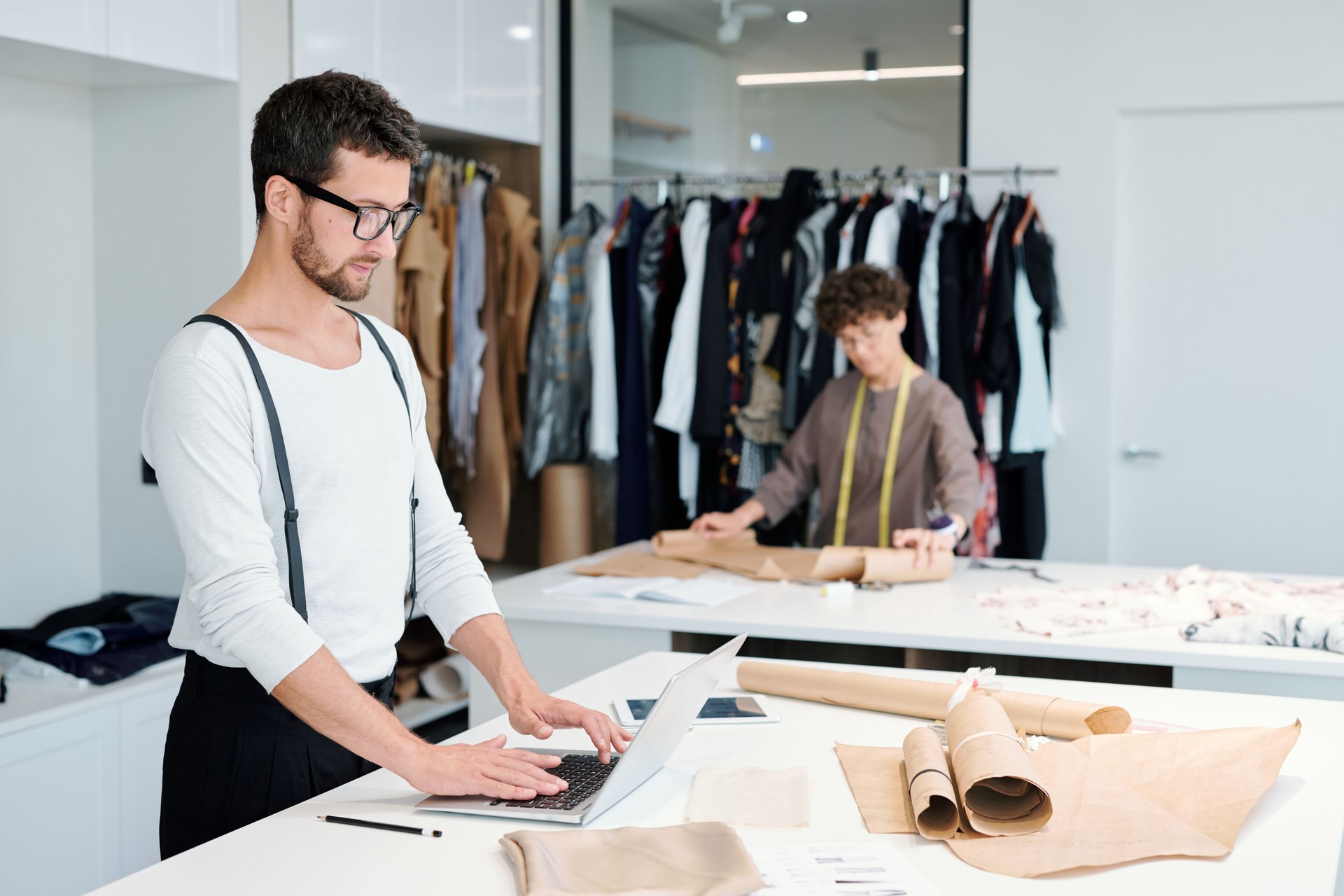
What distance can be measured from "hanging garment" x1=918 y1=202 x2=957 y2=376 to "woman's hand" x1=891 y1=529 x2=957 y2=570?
124 centimetres

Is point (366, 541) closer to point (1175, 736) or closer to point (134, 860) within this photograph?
point (1175, 736)

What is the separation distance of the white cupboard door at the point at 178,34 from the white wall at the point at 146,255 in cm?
9

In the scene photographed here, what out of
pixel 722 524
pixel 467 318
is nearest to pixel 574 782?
pixel 722 524

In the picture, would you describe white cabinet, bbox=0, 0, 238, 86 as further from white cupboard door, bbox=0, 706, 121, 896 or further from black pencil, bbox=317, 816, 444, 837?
black pencil, bbox=317, 816, 444, 837

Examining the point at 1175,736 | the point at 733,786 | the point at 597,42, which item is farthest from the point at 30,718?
the point at 597,42

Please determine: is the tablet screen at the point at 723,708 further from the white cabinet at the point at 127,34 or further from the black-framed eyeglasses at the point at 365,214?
the white cabinet at the point at 127,34

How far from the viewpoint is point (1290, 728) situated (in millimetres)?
1590

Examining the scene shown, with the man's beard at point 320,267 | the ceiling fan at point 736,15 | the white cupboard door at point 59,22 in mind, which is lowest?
the man's beard at point 320,267

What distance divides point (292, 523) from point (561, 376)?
316cm

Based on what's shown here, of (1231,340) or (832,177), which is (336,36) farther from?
(1231,340)

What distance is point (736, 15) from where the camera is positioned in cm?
492

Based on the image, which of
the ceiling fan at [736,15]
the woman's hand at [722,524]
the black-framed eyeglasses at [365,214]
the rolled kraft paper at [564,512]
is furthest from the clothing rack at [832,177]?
the black-framed eyeglasses at [365,214]

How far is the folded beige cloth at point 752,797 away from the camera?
1.44 m

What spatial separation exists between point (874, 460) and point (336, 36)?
199 cm
